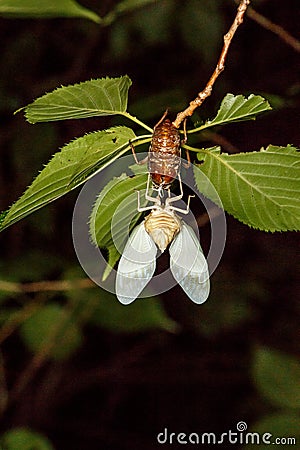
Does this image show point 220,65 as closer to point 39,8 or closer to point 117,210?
point 117,210

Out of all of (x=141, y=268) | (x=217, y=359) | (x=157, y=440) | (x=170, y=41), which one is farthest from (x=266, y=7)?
(x=141, y=268)

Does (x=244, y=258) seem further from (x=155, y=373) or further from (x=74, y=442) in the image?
(x=74, y=442)

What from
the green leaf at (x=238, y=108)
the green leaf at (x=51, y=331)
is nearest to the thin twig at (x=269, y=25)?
the green leaf at (x=238, y=108)

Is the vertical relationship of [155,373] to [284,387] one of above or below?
above

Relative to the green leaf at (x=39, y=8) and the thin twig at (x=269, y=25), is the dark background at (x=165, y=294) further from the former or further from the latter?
the green leaf at (x=39, y=8)

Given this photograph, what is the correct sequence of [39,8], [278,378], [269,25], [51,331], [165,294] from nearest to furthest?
[39,8]
[269,25]
[278,378]
[51,331]
[165,294]

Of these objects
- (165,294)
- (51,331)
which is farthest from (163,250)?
(165,294)
